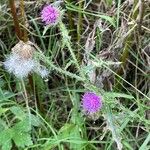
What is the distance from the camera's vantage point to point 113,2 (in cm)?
193

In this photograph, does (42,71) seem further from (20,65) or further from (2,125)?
(2,125)

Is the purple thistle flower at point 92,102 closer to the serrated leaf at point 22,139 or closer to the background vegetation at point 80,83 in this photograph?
the background vegetation at point 80,83

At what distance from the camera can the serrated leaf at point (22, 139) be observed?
61.3 inches

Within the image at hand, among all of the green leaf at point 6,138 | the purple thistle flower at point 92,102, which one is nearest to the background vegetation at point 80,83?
the green leaf at point 6,138

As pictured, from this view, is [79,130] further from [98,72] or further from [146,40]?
[146,40]

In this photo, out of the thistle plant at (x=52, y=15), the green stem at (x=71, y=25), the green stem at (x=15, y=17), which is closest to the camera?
the thistle plant at (x=52, y=15)

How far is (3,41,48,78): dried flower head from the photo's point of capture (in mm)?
1514

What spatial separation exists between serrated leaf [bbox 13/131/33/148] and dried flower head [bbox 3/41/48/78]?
0.22m

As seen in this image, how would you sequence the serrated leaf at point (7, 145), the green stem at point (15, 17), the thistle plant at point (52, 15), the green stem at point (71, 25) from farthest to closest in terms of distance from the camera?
1. the green stem at point (71, 25)
2. the green stem at point (15, 17)
3. the serrated leaf at point (7, 145)
4. the thistle plant at point (52, 15)

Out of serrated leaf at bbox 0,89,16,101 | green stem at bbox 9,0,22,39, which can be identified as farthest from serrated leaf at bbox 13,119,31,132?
green stem at bbox 9,0,22,39

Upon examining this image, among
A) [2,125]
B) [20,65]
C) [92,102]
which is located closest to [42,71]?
[20,65]

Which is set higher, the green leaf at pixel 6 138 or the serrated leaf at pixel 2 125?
the serrated leaf at pixel 2 125

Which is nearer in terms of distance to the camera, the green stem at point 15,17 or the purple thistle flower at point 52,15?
the purple thistle flower at point 52,15

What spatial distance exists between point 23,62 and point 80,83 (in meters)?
0.35
